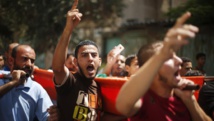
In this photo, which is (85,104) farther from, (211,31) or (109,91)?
(211,31)

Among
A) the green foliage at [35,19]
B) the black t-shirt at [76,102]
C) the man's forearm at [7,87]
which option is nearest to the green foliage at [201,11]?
the green foliage at [35,19]

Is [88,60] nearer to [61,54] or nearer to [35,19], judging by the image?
[61,54]

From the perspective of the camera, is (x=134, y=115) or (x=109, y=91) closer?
(x=134, y=115)

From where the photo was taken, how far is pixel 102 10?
1814 centimetres

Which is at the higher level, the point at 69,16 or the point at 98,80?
the point at 69,16

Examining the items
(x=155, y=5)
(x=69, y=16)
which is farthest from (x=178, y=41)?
(x=155, y=5)

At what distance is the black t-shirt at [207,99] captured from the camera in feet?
11.5

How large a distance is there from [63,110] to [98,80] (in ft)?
1.57

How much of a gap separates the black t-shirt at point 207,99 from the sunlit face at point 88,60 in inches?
40.5

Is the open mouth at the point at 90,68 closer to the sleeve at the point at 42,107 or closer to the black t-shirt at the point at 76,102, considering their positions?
the black t-shirt at the point at 76,102

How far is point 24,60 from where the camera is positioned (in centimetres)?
400

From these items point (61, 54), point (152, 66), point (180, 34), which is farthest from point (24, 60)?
point (180, 34)

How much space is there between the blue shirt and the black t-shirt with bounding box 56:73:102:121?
0.55 m

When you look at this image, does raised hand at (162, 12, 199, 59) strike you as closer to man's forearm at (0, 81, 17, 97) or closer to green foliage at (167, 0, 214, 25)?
man's forearm at (0, 81, 17, 97)
